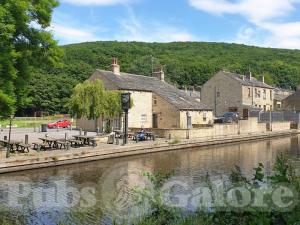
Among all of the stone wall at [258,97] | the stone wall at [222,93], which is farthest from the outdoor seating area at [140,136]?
the stone wall at [258,97]

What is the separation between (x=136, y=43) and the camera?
169625mm

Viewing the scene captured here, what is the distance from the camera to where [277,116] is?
55406 mm

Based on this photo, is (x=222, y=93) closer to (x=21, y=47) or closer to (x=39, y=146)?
(x=39, y=146)

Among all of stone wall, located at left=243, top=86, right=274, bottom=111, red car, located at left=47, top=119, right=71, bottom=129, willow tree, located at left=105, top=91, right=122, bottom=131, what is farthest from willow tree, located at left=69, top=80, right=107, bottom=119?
stone wall, located at left=243, top=86, right=274, bottom=111

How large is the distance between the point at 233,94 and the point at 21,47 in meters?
47.8

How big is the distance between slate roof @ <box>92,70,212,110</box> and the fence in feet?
30.5

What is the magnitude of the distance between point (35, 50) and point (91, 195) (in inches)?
327

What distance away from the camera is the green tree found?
16750 mm

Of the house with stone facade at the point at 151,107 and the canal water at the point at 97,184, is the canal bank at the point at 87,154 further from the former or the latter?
the house with stone facade at the point at 151,107

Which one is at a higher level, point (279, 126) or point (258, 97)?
point (258, 97)

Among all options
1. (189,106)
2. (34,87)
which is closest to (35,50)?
(189,106)

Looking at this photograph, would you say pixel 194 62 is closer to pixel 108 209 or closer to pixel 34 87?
pixel 34 87

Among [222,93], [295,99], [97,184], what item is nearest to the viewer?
[97,184]

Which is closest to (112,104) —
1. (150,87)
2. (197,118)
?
(150,87)
